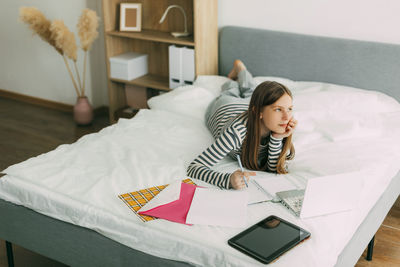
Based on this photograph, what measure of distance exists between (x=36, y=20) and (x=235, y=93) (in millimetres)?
1603

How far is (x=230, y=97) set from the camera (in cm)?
257

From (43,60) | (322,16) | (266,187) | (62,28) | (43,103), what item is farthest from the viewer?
(43,103)

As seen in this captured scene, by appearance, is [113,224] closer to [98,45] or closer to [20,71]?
[98,45]

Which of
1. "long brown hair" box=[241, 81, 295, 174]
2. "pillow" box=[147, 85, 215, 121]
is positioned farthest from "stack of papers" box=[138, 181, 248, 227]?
"pillow" box=[147, 85, 215, 121]

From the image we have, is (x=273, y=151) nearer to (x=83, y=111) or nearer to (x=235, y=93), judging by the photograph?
(x=235, y=93)

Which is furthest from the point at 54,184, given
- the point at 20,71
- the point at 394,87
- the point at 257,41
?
the point at 20,71

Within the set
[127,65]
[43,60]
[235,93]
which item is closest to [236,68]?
[235,93]

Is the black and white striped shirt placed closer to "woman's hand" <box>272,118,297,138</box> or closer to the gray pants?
"woman's hand" <box>272,118,297,138</box>

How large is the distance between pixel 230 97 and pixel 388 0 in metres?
1.07

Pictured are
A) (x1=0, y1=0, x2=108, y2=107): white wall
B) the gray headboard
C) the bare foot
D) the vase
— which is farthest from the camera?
(x1=0, y1=0, x2=108, y2=107): white wall

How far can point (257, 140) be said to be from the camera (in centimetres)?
190

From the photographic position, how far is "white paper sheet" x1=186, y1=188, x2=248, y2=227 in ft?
5.17

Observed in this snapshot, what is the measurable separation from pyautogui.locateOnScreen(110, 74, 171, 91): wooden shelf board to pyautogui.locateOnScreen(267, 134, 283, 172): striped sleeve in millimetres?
1412

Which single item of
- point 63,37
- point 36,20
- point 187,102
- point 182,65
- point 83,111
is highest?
point 36,20
